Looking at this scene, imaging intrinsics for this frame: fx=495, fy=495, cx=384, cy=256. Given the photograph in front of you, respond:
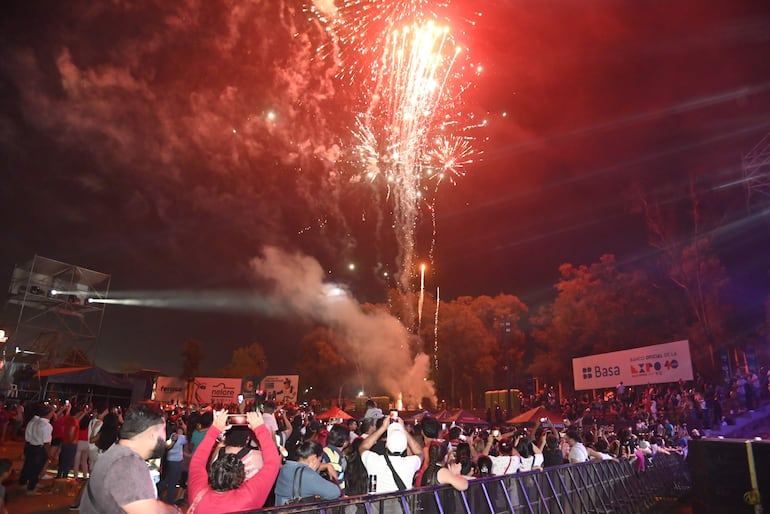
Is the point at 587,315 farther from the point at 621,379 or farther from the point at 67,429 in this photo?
the point at 67,429

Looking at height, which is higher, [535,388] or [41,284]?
[41,284]

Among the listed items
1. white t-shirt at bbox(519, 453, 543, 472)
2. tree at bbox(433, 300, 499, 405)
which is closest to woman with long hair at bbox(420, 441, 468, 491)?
white t-shirt at bbox(519, 453, 543, 472)

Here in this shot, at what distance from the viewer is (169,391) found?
39.7 m

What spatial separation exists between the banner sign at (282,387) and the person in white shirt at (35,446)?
28066 millimetres

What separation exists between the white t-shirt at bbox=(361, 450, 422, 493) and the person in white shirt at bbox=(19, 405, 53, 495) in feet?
23.0

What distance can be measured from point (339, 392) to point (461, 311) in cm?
1738

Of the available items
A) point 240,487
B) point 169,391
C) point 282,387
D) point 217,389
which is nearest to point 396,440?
point 240,487

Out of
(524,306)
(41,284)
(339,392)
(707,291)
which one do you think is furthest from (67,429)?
(339,392)

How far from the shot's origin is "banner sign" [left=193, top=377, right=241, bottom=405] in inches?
1516

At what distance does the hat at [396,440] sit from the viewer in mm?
4414

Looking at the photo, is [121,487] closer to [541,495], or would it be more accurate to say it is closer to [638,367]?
[541,495]

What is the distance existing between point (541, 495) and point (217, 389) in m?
37.1

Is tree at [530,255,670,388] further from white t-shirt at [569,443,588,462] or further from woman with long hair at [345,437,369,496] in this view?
woman with long hair at [345,437,369,496]

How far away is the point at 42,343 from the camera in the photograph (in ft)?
90.7
